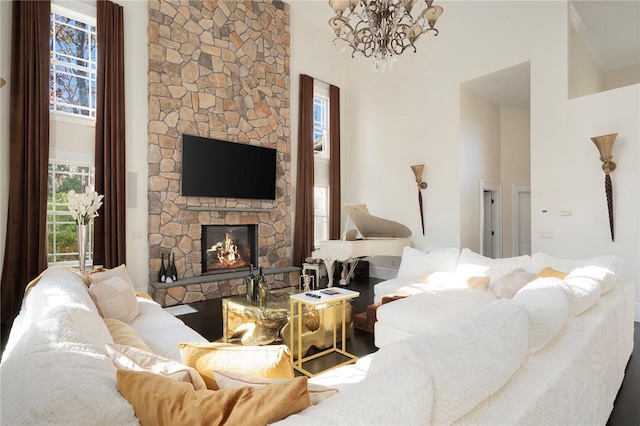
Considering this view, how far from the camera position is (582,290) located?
192 centimetres

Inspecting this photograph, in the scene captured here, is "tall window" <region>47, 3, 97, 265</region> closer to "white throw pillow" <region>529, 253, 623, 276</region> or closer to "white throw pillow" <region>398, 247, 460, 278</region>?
"white throw pillow" <region>398, 247, 460, 278</region>

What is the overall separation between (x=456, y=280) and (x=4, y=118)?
5.62m

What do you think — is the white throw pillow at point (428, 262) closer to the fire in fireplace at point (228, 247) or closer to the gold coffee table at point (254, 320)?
the gold coffee table at point (254, 320)

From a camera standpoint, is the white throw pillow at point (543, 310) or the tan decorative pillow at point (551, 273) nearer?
the white throw pillow at point (543, 310)

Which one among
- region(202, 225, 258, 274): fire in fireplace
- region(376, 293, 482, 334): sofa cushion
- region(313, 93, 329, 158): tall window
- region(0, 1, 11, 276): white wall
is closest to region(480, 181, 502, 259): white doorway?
region(313, 93, 329, 158): tall window

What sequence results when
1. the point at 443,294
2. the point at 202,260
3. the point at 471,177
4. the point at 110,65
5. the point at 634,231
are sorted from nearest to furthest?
the point at 443,294 → the point at 634,231 → the point at 110,65 → the point at 202,260 → the point at 471,177

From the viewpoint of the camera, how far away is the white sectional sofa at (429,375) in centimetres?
79

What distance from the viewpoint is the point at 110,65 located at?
4676 millimetres

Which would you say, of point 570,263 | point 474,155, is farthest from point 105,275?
point 474,155

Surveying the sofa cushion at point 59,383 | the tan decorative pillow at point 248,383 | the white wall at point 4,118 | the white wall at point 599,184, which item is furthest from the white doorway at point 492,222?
the white wall at point 4,118

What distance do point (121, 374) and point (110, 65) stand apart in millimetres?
5043

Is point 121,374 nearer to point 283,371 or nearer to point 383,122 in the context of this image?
point 283,371

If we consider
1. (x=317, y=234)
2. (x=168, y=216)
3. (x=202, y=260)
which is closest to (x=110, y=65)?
(x=168, y=216)

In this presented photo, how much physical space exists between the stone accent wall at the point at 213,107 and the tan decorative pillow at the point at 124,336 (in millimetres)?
2839
